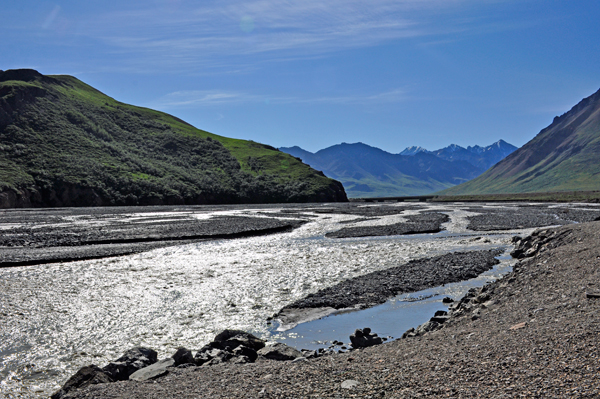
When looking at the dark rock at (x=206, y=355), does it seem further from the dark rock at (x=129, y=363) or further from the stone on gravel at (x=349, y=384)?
the stone on gravel at (x=349, y=384)

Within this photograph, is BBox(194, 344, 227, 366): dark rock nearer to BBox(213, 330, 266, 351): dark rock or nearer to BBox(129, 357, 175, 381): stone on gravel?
BBox(213, 330, 266, 351): dark rock

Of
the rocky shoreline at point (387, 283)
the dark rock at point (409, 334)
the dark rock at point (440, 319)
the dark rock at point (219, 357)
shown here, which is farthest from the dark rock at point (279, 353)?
the dark rock at point (440, 319)

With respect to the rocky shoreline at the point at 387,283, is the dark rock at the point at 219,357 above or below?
above

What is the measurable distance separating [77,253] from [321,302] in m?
24.2

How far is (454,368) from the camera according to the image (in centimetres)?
909

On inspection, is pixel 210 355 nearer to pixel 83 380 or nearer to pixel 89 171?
pixel 83 380

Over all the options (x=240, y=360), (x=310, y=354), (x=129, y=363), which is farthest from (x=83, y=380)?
(x=310, y=354)

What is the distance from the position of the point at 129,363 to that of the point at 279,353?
4407 millimetres

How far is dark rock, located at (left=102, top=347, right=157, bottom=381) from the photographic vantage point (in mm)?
11633

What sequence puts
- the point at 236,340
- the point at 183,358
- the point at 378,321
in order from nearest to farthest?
the point at 183,358 < the point at 236,340 < the point at 378,321

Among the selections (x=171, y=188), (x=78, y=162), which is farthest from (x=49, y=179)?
(x=171, y=188)

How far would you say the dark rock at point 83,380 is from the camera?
34.1 ft

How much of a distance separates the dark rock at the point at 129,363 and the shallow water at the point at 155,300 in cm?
123

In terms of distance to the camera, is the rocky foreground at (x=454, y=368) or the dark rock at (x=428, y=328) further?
the dark rock at (x=428, y=328)
